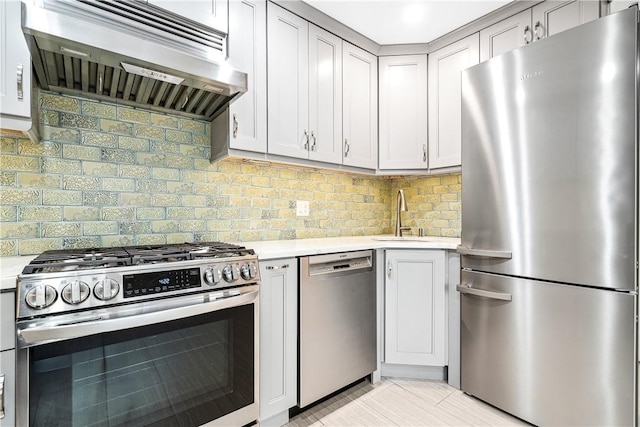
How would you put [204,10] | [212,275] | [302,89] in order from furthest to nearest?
[302,89] → [204,10] → [212,275]

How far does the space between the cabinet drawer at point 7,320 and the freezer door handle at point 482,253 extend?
209 cm

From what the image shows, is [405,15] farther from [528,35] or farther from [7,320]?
[7,320]

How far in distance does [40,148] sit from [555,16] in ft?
9.62

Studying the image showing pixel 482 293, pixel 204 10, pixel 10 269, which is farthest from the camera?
pixel 482 293

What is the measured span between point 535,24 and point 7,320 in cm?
300

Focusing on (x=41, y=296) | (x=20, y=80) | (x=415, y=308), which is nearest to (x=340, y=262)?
(x=415, y=308)

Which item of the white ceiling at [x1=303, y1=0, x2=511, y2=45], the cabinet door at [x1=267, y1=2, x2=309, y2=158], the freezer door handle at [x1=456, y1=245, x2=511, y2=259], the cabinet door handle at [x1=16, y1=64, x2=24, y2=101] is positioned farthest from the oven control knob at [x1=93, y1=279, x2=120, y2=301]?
the white ceiling at [x1=303, y1=0, x2=511, y2=45]

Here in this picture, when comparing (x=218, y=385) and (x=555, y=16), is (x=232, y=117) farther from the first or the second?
(x=555, y=16)

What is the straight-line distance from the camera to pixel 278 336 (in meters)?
1.71

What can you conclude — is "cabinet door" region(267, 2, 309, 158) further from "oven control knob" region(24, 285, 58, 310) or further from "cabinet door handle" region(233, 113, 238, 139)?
"oven control knob" region(24, 285, 58, 310)

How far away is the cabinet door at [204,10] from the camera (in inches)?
61.8

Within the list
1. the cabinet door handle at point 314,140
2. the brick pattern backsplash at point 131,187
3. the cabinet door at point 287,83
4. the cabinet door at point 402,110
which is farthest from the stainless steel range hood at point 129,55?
the cabinet door at point 402,110

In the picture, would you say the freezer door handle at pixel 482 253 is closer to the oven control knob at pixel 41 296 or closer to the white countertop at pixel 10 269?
the oven control knob at pixel 41 296

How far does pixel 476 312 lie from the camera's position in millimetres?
1964
